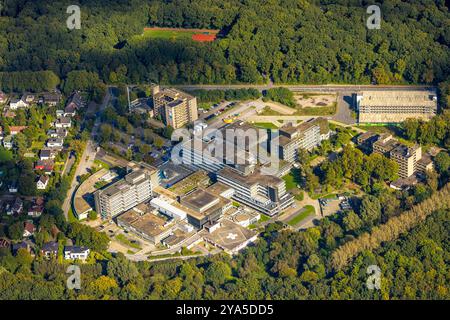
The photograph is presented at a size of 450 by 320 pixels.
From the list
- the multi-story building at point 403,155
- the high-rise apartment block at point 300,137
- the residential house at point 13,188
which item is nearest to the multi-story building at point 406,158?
the multi-story building at point 403,155

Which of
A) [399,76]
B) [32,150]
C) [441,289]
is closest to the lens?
[441,289]

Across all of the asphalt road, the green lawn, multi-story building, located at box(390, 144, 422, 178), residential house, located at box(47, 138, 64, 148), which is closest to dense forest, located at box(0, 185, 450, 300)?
the green lawn

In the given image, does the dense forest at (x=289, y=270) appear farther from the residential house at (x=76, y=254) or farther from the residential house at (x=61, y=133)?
the residential house at (x=61, y=133)

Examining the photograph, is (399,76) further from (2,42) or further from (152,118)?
(2,42)

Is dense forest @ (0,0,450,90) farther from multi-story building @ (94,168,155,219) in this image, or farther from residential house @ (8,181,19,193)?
multi-story building @ (94,168,155,219)

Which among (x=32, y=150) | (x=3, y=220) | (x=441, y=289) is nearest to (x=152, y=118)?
(x=32, y=150)

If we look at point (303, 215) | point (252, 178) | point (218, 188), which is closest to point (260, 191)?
point (252, 178)
